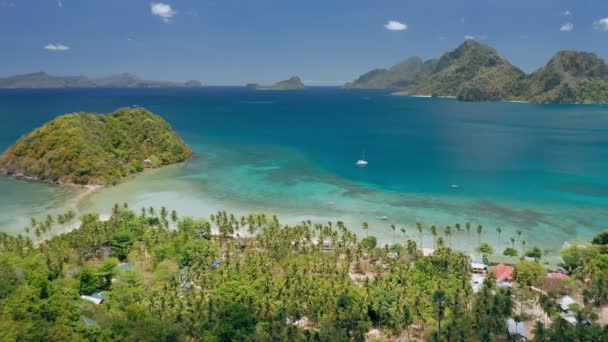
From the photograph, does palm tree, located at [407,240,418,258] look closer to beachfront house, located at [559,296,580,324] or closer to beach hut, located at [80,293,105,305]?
beachfront house, located at [559,296,580,324]

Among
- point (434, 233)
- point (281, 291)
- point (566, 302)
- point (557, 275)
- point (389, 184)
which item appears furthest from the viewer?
point (389, 184)

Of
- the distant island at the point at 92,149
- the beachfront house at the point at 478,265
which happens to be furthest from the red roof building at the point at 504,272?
the distant island at the point at 92,149

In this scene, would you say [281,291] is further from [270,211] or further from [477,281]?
[270,211]

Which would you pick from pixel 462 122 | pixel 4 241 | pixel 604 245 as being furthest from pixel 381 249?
pixel 462 122

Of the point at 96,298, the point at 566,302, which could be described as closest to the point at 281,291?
the point at 96,298

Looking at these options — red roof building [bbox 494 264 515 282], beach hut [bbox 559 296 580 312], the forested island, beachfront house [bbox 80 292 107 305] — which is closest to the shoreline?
the forested island
